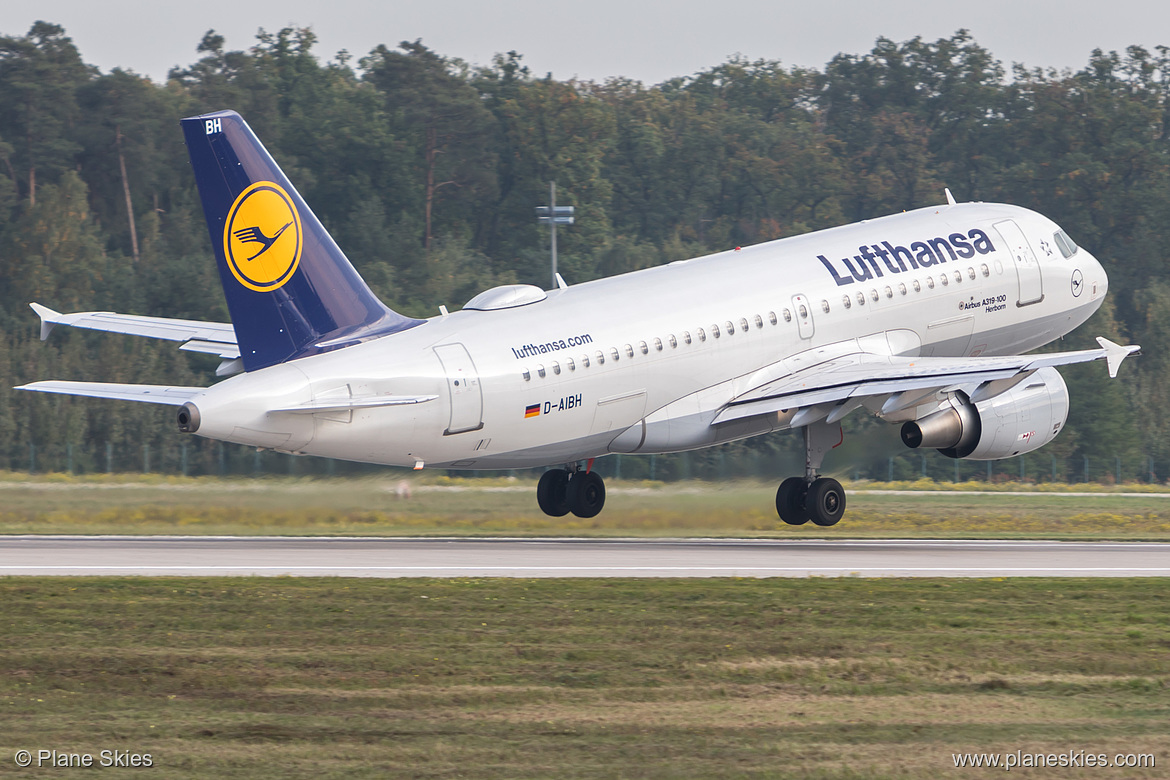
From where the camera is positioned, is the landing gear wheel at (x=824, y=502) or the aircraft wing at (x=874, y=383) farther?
the landing gear wheel at (x=824, y=502)

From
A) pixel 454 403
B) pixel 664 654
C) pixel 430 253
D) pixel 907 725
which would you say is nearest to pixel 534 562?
pixel 454 403

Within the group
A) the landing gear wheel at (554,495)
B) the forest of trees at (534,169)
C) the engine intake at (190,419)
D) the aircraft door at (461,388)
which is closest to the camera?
the engine intake at (190,419)

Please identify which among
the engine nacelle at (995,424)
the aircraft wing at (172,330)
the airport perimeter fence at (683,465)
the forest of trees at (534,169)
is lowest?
the airport perimeter fence at (683,465)

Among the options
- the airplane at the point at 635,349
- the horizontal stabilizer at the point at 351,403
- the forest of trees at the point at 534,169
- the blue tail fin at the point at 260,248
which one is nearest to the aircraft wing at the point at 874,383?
the airplane at the point at 635,349

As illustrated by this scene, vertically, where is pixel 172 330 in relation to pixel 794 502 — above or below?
above

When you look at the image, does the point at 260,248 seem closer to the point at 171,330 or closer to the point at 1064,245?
the point at 171,330

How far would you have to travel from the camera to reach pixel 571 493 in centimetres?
3750

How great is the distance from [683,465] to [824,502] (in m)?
3.48

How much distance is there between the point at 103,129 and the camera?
101 meters

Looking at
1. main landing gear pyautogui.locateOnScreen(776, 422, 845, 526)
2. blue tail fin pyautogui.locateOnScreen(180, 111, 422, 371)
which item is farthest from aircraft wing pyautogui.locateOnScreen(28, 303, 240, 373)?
main landing gear pyautogui.locateOnScreen(776, 422, 845, 526)

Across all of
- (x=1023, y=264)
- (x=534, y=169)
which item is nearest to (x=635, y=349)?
(x=1023, y=264)

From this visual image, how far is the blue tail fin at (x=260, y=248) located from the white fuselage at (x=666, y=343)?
0.69m

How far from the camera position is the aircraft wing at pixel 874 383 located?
33.8 m

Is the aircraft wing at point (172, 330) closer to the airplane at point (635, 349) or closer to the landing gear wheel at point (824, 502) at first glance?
the airplane at point (635, 349)
